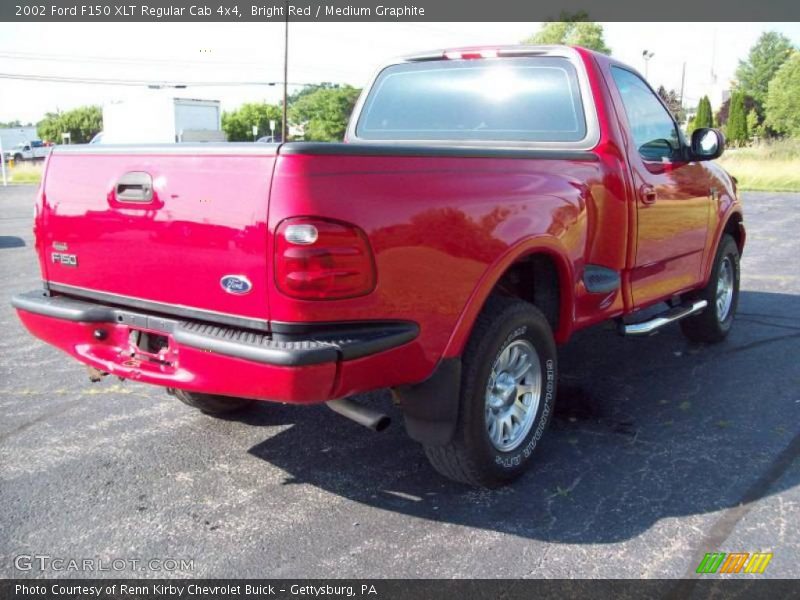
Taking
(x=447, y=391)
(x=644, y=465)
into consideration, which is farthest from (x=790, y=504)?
(x=447, y=391)

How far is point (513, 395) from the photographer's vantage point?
3.46 meters

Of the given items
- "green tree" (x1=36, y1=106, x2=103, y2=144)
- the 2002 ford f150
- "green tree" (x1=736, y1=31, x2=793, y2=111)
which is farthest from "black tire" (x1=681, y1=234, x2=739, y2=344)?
"green tree" (x1=736, y1=31, x2=793, y2=111)

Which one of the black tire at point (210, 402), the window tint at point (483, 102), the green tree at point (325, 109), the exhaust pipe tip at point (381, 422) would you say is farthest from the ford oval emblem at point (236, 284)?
the green tree at point (325, 109)

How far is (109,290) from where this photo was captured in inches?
121

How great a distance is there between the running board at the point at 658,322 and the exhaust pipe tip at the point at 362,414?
6.61ft

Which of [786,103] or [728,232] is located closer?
[728,232]

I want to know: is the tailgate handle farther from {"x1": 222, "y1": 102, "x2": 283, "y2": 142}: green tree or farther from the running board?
{"x1": 222, "y1": 102, "x2": 283, "y2": 142}: green tree

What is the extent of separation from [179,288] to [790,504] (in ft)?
8.99

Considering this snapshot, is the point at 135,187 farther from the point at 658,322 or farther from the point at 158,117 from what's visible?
the point at 158,117

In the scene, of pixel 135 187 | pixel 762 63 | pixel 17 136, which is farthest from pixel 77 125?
pixel 135 187

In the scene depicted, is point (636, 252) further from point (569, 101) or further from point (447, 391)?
point (447, 391)

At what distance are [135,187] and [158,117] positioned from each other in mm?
34405

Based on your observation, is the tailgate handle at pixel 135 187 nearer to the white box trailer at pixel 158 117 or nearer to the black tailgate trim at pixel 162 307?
the black tailgate trim at pixel 162 307

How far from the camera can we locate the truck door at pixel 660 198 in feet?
14.1
